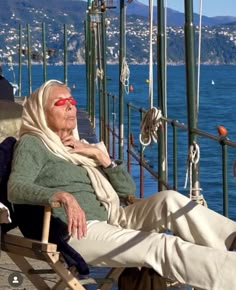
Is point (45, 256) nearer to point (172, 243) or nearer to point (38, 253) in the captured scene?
point (38, 253)

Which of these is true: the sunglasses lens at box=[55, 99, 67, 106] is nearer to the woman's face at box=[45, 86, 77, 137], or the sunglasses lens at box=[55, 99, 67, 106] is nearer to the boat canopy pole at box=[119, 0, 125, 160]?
the woman's face at box=[45, 86, 77, 137]

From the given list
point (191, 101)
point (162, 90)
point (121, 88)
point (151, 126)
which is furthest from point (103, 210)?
point (121, 88)

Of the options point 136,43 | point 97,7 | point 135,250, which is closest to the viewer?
point 135,250

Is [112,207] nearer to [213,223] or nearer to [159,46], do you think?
[213,223]

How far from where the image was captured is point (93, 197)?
14.9 ft

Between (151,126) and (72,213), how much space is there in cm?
219

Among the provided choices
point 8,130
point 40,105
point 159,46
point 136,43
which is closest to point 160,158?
point 159,46

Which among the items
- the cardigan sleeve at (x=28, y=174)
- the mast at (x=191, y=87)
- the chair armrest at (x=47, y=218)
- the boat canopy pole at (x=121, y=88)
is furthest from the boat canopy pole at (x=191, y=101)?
the boat canopy pole at (x=121, y=88)

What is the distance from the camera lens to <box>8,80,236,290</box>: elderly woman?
4027 millimetres

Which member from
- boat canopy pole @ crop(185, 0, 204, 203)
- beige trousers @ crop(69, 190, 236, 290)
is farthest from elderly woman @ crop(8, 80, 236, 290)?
boat canopy pole @ crop(185, 0, 204, 203)

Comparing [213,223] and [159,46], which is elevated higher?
[159,46]

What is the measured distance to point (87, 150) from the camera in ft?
15.1

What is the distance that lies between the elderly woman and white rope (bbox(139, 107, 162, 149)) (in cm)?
146

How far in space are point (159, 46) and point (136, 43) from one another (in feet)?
229
